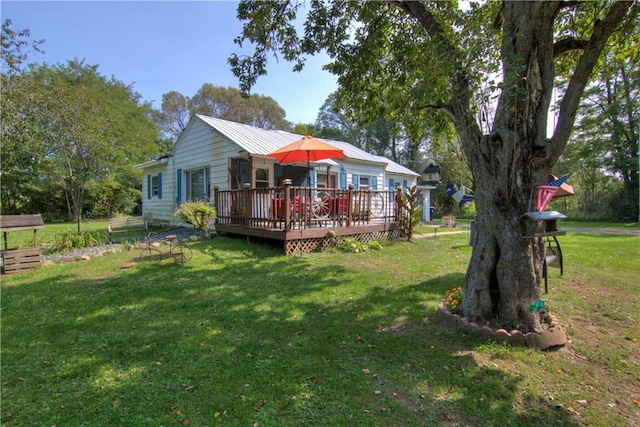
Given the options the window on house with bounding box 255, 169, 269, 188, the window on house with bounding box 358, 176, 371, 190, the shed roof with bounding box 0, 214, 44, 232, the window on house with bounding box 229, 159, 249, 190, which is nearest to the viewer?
the shed roof with bounding box 0, 214, 44, 232

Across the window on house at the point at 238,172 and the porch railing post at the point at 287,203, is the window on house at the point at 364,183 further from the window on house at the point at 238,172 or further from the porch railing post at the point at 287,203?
the porch railing post at the point at 287,203

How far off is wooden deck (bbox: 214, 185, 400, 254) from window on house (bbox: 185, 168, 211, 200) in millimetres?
2099

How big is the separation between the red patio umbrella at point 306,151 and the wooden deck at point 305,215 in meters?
0.95

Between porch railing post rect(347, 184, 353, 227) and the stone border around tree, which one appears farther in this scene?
porch railing post rect(347, 184, 353, 227)

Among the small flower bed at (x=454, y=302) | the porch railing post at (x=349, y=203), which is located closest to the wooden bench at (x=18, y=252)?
the porch railing post at (x=349, y=203)

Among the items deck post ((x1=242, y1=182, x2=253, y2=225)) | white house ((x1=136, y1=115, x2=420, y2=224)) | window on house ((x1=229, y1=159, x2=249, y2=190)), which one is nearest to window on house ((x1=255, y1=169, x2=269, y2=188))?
white house ((x1=136, y1=115, x2=420, y2=224))

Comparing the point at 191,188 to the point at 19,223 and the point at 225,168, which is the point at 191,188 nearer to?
the point at 225,168

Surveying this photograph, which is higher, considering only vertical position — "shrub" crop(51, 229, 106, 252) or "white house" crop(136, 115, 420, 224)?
"white house" crop(136, 115, 420, 224)

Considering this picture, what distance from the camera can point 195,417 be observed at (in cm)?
212

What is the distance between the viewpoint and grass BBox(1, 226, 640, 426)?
2.21m

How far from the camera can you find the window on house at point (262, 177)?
10.5 meters

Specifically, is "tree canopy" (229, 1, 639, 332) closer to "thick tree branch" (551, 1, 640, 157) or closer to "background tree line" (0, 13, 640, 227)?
"thick tree branch" (551, 1, 640, 157)

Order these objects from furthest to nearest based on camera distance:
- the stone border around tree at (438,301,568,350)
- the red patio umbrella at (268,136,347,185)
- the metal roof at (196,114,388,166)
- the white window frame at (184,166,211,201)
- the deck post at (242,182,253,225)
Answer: the white window frame at (184,166,211,201)
the metal roof at (196,114,388,166)
the deck post at (242,182,253,225)
the red patio umbrella at (268,136,347,185)
the stone border around tree at (438,301,568,350)

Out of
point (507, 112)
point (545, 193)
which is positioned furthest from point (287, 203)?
point (545, 193)
